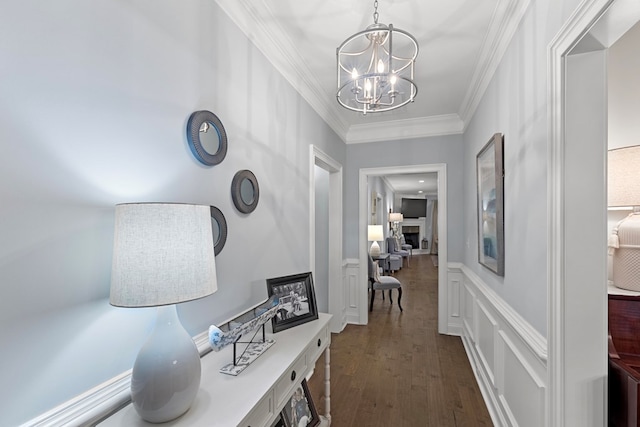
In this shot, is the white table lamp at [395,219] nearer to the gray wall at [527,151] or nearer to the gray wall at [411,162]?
the gray wall at [411,162]

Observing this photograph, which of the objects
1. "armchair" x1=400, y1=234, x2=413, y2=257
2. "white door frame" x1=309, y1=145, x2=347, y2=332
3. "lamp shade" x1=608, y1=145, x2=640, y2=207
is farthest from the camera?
"armchair" x1=400, y1=234, x2=413, y2=257

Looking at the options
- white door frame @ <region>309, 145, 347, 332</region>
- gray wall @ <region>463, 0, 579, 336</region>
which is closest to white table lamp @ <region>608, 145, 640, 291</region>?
gray wall @ <region>463, 0, 579, 336</region>

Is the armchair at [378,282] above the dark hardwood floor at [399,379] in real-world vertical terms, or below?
above

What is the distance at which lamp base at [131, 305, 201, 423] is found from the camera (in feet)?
2.74

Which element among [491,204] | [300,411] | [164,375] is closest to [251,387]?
[164,375]

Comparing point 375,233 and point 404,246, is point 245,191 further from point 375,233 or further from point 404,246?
point 404,246

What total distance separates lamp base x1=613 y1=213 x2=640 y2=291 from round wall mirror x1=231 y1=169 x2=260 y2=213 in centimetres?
190

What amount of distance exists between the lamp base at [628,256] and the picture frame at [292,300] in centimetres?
160

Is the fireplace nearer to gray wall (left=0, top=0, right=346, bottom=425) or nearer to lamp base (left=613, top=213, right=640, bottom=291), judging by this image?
lamp base (left=613, top=213, right=640, bottom=291)

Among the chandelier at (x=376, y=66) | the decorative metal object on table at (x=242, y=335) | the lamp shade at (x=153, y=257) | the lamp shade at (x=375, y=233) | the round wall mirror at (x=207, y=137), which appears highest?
the chandelier at (x=376, y=66)

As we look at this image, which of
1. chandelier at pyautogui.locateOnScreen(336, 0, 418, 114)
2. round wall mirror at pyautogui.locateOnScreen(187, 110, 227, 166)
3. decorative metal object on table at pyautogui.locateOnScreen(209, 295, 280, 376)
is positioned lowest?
decorative metal object on table at pyautogui.locateOnScreen(209, 295, 280, 376)

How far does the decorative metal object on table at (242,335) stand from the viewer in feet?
3.75

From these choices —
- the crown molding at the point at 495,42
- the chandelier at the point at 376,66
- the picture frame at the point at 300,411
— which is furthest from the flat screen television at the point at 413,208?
the picture frame at the point at 300,411

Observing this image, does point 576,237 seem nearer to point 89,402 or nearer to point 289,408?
point 289,408
